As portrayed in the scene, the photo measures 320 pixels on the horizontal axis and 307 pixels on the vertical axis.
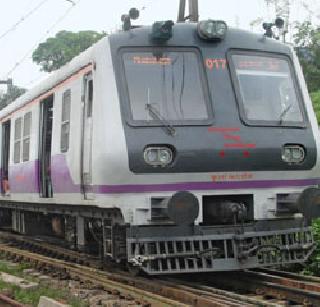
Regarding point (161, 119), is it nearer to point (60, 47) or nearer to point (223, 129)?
point (223, 129)

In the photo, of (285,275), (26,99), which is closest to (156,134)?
(285,275)

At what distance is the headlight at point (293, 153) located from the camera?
319 inches

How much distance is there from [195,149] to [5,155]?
7.76 m

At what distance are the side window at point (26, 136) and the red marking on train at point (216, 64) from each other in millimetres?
4398

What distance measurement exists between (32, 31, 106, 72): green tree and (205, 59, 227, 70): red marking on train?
4607 centimetres

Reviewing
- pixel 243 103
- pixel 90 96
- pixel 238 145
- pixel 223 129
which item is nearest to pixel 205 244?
pixel 238 145

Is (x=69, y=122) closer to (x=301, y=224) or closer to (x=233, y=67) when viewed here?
(x=233, y=67)

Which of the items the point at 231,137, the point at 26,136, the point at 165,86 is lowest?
the point at 231,137

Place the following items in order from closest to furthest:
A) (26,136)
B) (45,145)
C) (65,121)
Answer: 1. (65,121)
2. (45,145)
3. (26,136)

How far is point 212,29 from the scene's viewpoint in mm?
8352

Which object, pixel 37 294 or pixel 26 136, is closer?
pixel 37 294

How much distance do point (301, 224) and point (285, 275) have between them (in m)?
0.65

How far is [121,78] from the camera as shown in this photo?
792 centimetres

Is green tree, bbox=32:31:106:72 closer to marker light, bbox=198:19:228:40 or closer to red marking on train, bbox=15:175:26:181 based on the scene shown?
red marking on train, bbox=15:175:26:181
